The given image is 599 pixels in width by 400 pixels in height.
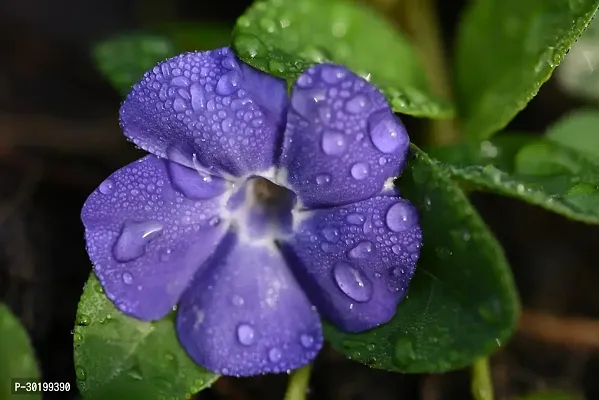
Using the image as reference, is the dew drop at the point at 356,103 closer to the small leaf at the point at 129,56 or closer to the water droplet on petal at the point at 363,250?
the water droplet on petal at the point at 363,250

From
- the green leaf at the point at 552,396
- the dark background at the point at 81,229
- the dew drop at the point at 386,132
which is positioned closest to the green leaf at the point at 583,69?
the dark background at the point at 81,229

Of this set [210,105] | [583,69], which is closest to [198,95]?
[210,105]

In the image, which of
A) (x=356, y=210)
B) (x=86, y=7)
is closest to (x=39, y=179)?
(x=86, y=7)

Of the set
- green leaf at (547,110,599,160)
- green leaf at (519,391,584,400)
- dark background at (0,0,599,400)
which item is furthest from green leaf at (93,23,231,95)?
green leaf at (519,391,584,400)

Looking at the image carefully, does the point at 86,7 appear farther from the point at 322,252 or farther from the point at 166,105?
the point at 322,252

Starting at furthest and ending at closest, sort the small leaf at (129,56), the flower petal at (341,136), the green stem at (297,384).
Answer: the small leaf at (129,56), the green stem at (297,384), the flower petal at (341,136)

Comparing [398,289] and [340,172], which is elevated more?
[340,172]
